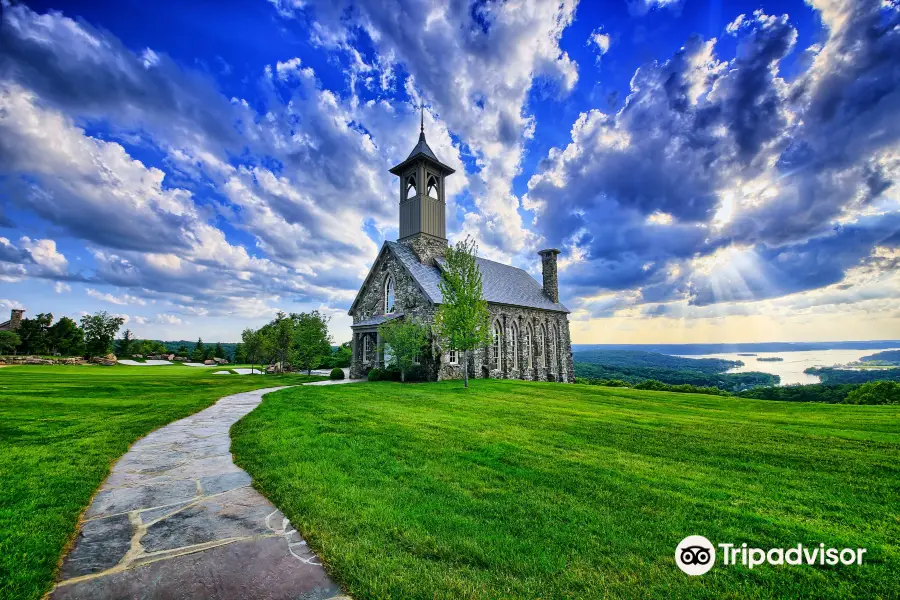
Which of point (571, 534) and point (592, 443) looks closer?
point (571, 534)

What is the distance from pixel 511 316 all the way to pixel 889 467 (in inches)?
902

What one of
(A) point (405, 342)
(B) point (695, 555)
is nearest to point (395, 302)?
(A) point (405, 342)

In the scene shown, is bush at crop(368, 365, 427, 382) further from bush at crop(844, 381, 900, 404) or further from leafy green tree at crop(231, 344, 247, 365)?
leafy green tree at crop(231, 344, 247, 365)

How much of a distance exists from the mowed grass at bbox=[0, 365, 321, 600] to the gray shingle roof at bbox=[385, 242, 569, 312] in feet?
47.4

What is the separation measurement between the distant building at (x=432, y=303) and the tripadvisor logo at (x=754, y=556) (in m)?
19.8

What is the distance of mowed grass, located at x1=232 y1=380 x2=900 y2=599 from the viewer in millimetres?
2855

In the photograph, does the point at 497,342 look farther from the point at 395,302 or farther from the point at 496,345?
the point at 395,302

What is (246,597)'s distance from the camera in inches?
102

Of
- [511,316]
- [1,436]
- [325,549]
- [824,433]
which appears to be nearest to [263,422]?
[1,436]

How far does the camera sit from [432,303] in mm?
23219

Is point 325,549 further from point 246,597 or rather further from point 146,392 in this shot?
point 146,392

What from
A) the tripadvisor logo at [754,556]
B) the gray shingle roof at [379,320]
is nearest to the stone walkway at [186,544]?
the tripadvisor logo at [754,556]

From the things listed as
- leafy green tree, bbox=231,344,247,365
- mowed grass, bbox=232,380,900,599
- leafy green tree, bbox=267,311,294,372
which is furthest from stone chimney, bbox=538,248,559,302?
leafy green tree, bbox=231,344,247,365

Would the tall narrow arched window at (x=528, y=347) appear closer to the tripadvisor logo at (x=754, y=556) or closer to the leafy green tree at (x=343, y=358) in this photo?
the leafy green tree at (x=343, y=358)
